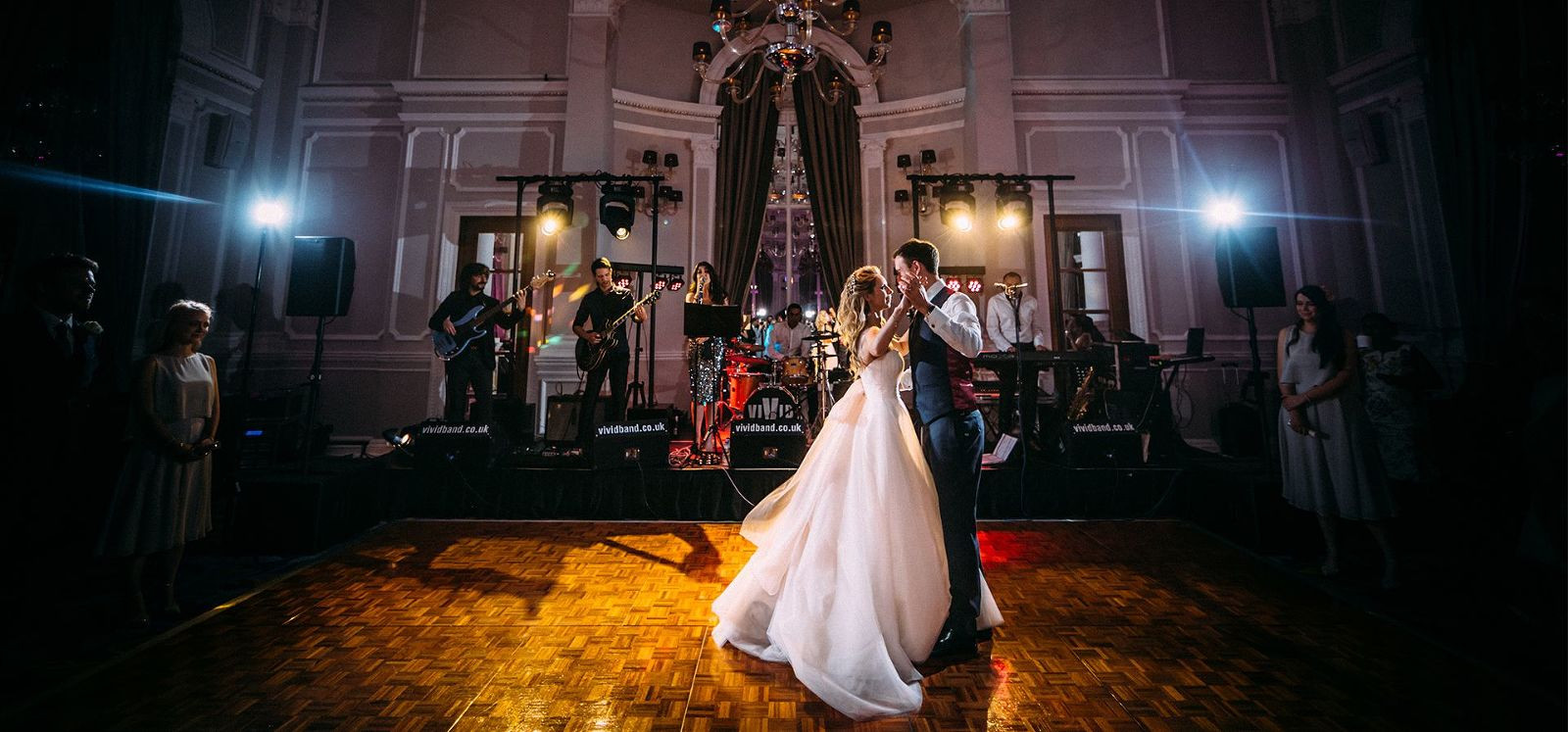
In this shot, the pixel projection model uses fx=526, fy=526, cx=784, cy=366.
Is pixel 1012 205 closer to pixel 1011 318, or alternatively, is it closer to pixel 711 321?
pixel 1011 318

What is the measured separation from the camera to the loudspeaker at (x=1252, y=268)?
4.51m

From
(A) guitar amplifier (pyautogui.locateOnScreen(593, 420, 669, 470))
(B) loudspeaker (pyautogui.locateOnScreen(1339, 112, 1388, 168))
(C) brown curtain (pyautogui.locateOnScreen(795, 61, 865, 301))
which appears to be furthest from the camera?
(C) brown curtain (pyautogui.locateOnScreen(795, 61, 865, 301))

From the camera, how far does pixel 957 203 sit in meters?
6.51

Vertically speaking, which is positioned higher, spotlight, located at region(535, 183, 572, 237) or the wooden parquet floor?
spotlight, located at region(535, 183, 572, 237)

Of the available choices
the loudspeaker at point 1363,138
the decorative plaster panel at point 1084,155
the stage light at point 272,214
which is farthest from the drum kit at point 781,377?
the loudspeaker at point 1363,138

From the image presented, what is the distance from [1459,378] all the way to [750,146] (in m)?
8.52

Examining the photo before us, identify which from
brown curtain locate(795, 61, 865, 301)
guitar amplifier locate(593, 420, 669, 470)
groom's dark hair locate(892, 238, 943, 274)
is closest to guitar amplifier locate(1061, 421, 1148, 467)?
groom's dark hair locate(892, 238, 943, 274)

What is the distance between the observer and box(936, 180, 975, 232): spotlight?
6449mm

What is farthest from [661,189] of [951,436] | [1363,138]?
[1363,138]

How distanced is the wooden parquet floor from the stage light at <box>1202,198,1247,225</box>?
5449 millimetres

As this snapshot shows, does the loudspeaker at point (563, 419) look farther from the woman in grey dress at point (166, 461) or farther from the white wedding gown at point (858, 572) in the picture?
Answer: the white wedding gown at point (858, 572)

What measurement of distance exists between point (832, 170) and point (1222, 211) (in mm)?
5037

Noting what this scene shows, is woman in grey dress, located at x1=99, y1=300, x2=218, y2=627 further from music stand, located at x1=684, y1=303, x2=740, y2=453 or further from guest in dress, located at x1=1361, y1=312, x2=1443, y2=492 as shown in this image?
guest in dress, located at x1=1361, y1=312, x2=1443, y2=492

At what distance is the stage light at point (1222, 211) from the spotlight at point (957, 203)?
302cm
